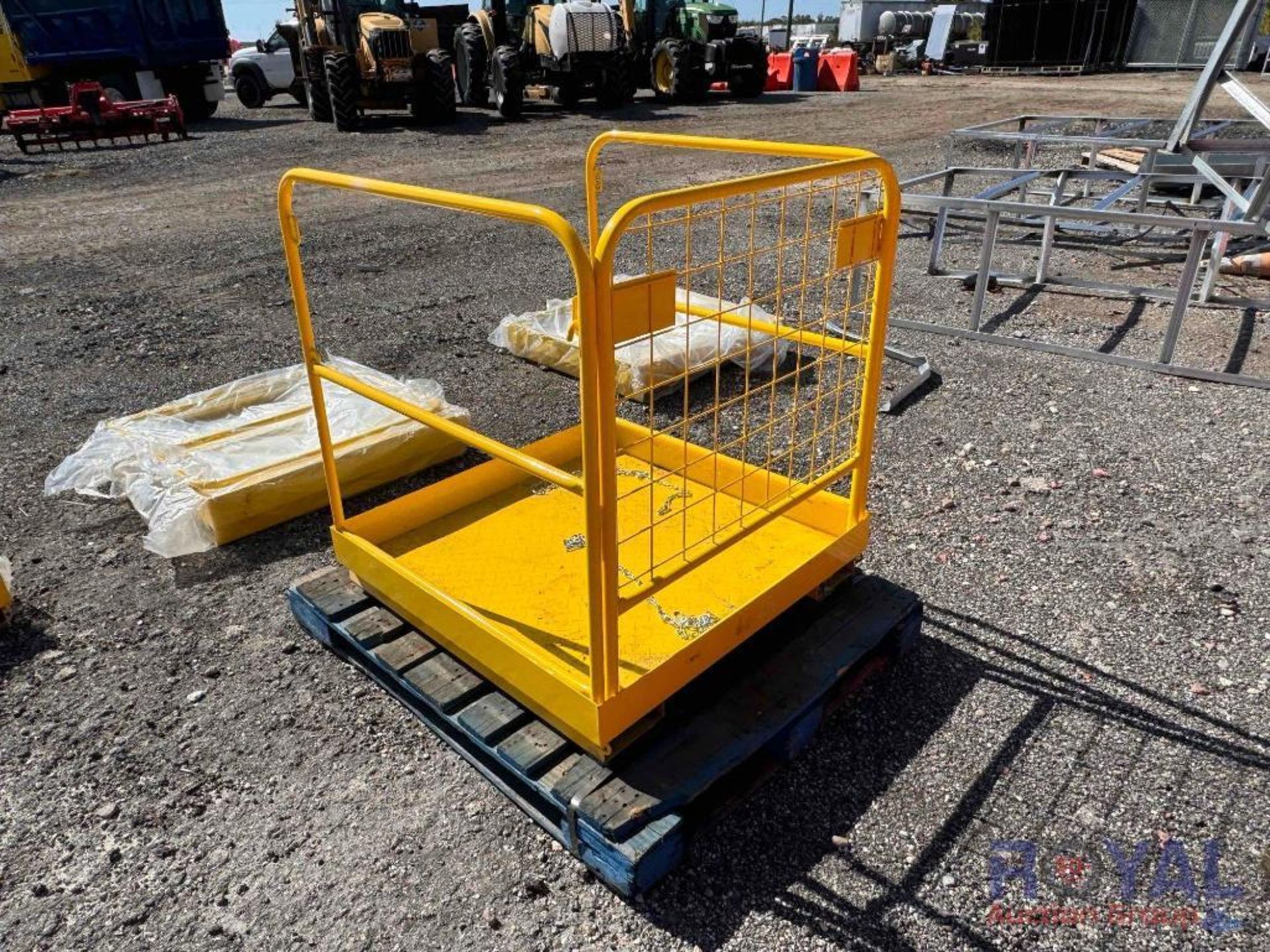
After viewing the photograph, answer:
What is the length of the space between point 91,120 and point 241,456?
43.5 feet

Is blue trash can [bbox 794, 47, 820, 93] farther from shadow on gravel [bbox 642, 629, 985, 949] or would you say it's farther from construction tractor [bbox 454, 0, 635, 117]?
shadow on gravel [bbox 642, 629, 985, 949]

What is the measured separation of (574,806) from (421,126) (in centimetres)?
1545

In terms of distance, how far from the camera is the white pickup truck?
791 inches

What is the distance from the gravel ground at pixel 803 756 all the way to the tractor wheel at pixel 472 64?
13.2m

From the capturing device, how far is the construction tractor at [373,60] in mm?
14117

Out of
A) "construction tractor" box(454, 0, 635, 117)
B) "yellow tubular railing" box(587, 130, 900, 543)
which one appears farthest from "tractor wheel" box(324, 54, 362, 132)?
"yellow tubular railing" box(587, 130, 900, 543)

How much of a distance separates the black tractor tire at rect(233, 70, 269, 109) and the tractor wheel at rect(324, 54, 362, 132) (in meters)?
6.91

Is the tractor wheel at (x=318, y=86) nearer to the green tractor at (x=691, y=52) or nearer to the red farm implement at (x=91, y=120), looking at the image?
the red farm implement at (x=91, y=120)

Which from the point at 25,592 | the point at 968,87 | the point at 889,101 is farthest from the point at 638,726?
the point at 968,87

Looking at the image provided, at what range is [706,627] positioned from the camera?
97.8 inches

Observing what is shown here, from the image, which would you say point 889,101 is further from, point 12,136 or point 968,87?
point 12,136

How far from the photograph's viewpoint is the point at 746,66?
66.2 ft

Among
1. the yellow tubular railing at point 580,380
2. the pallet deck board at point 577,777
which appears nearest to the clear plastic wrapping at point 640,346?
the yellow tubular railing at point 580,380

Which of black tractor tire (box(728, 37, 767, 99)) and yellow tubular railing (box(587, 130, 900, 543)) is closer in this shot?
yellow tubular railing (box(587, 130, 900, 543))
